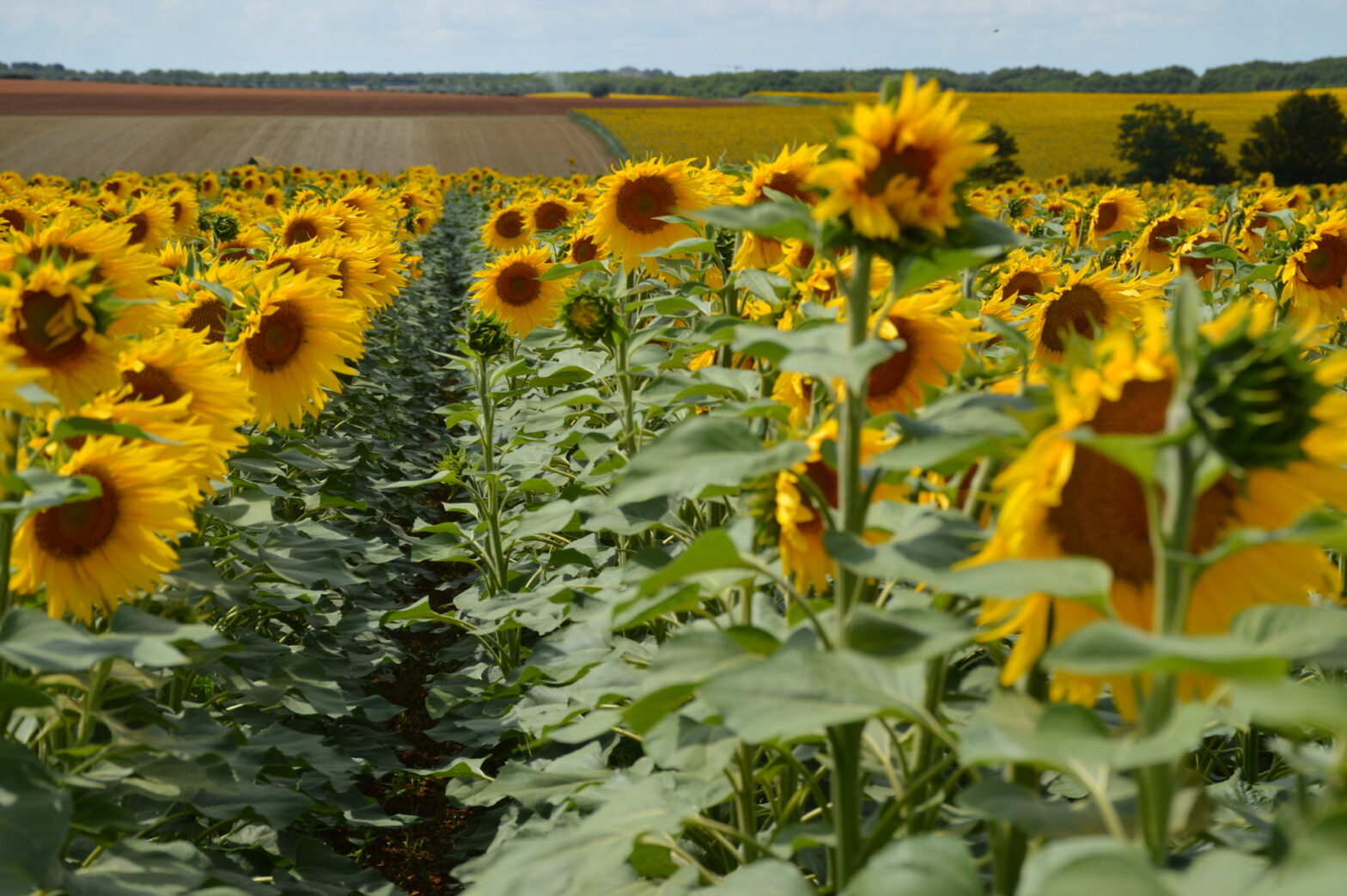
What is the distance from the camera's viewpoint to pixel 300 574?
2.92 m

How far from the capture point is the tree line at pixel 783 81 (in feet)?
283

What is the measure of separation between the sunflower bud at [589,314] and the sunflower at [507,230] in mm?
4682

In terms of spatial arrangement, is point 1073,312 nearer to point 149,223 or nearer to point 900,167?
point 900,167

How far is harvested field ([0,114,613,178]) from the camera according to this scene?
32.8 meters

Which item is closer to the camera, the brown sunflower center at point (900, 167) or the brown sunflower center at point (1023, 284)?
the brown sunflower center at point (900, 167)

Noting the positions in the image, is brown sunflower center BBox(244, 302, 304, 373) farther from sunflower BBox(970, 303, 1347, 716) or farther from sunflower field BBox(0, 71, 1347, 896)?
sunflower BBox(970, 303, 1347, 716)

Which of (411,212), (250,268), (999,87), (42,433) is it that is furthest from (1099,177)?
(999,87)

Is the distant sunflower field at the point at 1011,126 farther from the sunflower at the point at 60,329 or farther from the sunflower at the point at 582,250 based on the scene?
the sunflower at the point at 60,329

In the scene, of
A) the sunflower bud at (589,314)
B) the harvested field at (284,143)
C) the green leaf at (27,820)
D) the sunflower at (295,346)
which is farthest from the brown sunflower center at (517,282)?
the harvested field at (284,143)

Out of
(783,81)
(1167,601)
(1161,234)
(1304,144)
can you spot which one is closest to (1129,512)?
(1167,601)

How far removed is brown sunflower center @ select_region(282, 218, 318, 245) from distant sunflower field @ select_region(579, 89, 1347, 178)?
90.2ft

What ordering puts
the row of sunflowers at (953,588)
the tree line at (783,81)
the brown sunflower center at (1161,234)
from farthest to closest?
the tree line at (783,81) → the brown sunflower center at (1161,234) → the row of sunflowers at (953,588)

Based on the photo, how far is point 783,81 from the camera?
326 feet

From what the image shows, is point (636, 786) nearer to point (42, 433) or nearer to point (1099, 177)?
point (42, 433)
